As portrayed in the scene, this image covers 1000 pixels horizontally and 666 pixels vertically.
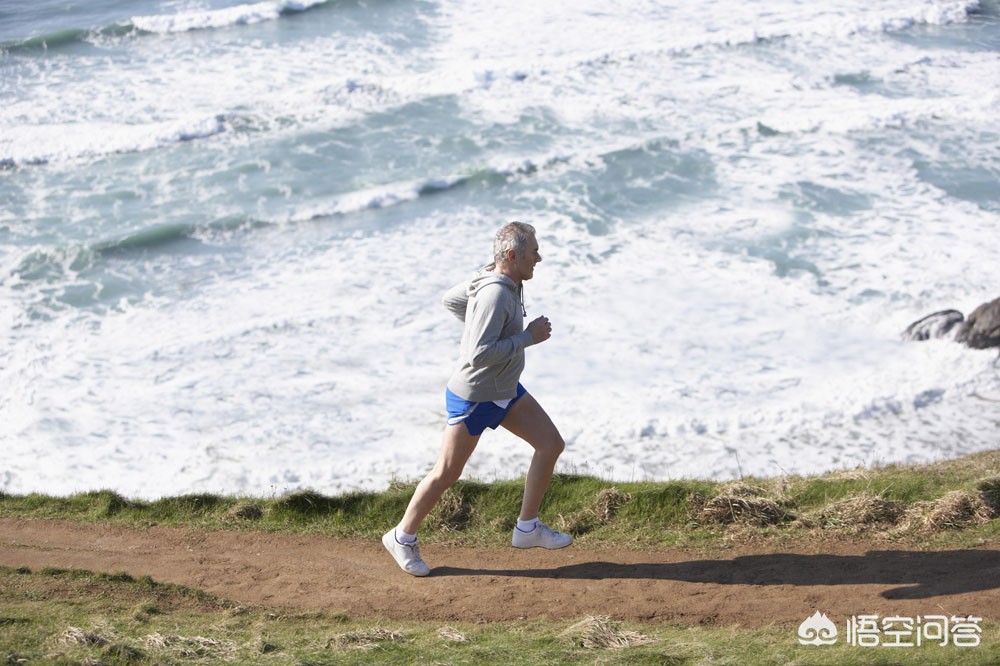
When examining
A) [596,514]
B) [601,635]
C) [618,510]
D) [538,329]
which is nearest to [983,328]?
[618,510]

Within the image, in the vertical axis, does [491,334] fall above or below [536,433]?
above

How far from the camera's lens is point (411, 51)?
2406cm

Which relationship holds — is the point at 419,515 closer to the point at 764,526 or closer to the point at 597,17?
the point at 764,526

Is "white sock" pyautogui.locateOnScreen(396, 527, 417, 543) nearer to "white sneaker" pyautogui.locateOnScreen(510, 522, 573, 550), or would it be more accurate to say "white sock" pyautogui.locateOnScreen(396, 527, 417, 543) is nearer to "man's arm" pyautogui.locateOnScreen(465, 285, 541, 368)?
"white sneaker" pyautogui.locateOnScreen(510, 522, 573, 550)

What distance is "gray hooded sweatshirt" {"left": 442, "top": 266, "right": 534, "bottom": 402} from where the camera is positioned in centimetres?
620

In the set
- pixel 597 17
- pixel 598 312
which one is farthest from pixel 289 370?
pixel 597 17

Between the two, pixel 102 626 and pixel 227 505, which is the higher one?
pixel 102 626

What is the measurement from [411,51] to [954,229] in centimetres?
1292

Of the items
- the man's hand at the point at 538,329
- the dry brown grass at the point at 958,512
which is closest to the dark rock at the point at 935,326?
the dry brown grass at the point at 958,512

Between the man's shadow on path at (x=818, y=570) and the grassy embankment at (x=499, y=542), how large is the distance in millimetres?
216

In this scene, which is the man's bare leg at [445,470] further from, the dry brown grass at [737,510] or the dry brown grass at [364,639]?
the dry brown grass at [737,510]

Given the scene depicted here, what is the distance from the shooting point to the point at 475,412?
6.48m

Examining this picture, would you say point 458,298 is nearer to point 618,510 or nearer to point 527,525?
point 527,525
